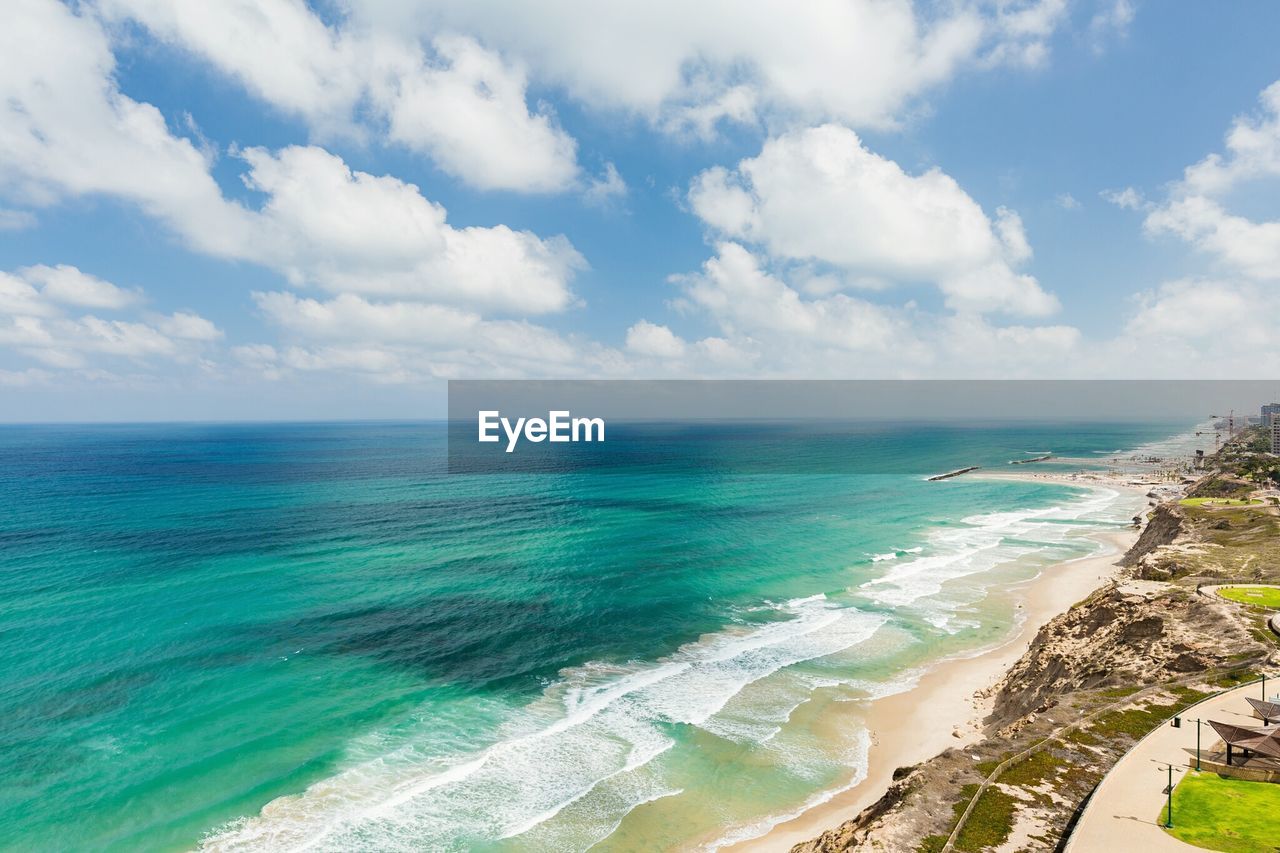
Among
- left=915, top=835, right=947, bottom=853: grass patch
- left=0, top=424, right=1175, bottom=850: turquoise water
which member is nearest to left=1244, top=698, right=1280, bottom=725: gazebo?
left=915, top=835, right=947, bottom=853: grass patch

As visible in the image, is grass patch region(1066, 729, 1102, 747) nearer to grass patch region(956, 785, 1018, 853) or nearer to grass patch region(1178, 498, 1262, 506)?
grass patch region(956, 785, 1018, 853)

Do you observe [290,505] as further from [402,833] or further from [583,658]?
[402,833]

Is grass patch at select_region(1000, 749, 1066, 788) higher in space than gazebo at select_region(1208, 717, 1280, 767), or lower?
lower

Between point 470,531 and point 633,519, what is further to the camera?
point 633,519

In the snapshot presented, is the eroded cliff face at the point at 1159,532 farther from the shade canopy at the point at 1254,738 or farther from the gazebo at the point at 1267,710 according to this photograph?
the shade canopy at the point at 1254,738

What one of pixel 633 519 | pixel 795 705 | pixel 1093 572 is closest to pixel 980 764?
pixel 795 705

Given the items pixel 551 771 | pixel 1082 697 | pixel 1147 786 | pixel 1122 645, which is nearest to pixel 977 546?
pixel 1122 645

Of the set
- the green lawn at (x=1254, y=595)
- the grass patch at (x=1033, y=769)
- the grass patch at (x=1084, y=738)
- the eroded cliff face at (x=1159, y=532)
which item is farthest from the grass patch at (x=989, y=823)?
the eroded cliff face at (x=1159, y=532)
